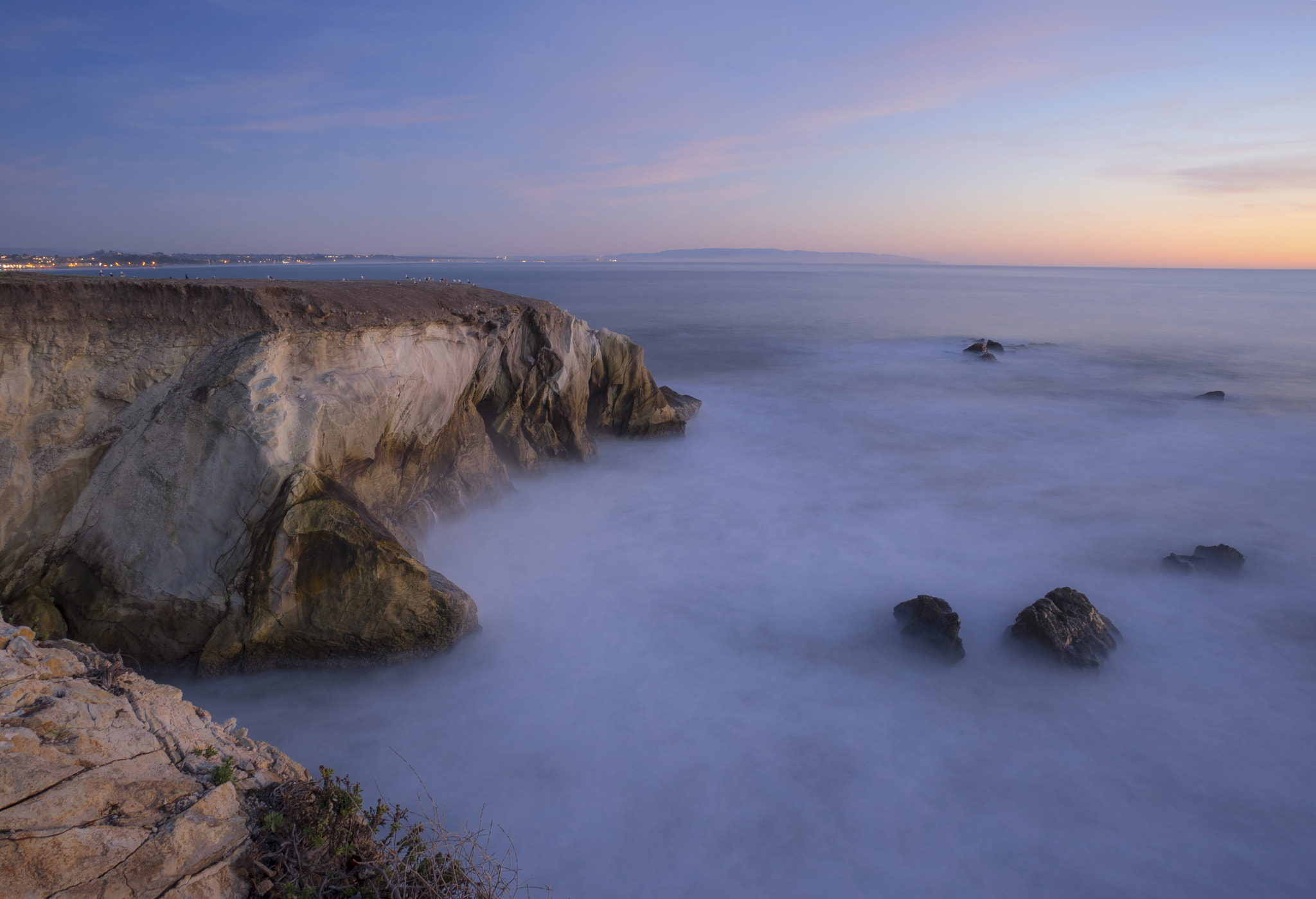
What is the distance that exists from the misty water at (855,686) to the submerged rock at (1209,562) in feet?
0.69

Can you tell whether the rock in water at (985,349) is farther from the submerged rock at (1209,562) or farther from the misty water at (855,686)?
the submerged rock at (1209,562)

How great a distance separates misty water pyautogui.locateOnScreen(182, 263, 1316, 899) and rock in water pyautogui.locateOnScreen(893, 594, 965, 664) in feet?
0.94

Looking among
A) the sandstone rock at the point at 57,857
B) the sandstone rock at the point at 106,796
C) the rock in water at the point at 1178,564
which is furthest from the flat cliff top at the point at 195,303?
the rock in water at the point at 1178,564

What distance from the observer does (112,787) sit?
3.54 meters

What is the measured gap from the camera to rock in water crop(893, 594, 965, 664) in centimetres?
800

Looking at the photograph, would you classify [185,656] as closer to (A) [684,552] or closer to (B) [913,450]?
(A) [684,552]

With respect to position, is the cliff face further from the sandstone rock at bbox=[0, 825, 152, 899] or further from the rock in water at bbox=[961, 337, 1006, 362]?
the rock in water at bbox=[961, 337, 1006, 362]

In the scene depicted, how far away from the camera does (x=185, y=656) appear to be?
6.99m

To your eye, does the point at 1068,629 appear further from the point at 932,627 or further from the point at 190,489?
the point at 190,489

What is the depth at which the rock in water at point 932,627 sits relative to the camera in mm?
7996

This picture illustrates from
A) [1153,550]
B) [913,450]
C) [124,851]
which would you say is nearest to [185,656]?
[124,851]

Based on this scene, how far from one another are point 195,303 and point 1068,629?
35.4ft

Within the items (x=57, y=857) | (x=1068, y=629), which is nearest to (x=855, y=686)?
(x=1068, y=629)

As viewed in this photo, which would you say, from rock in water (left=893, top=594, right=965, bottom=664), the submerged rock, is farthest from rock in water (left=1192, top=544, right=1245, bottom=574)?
rock in water (left=893, top=594, right=965, bottom=664)
